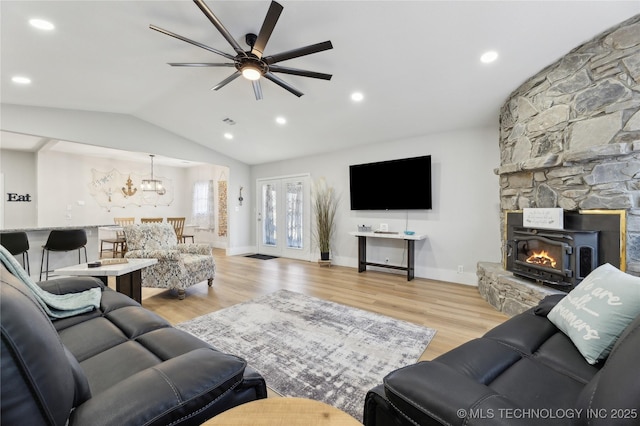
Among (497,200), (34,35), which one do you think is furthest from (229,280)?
(497,200)

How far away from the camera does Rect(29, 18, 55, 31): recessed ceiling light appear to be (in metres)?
2.29

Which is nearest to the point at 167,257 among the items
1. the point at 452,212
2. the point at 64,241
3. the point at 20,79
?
the point at 64,241

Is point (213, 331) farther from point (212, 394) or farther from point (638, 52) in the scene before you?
point (638, 52)

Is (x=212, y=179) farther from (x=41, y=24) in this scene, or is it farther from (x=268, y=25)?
(x=268, y=25)

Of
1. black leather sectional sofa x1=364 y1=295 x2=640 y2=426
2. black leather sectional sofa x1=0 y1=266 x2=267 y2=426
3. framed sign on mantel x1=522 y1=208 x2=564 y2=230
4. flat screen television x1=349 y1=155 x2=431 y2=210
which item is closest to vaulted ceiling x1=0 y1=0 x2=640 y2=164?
flat screen television x1=349 y1=155 x2=431 y2=210

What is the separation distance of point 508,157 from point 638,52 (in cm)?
134

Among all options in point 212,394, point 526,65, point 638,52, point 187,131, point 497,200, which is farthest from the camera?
point 187,131

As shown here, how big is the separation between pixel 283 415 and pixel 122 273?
265 centimetres

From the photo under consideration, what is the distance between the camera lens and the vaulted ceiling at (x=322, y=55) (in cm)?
225

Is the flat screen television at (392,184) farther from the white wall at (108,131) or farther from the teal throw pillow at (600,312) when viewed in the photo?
the white wall at (108,131)

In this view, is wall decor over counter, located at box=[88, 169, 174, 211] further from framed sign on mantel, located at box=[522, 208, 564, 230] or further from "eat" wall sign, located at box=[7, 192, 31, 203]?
framed sign on mantel, located at box=[522, 208, 564, 230]

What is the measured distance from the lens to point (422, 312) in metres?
3.04

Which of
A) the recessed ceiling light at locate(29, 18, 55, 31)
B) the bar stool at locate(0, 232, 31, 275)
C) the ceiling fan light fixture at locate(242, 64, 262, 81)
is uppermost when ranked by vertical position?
the recessed ceiling light at locate(29, 18, 55, 31)

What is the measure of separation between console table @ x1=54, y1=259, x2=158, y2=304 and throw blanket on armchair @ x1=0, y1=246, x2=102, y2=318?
71 centimetres
